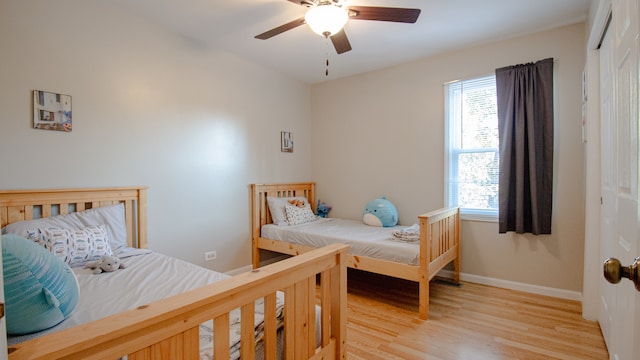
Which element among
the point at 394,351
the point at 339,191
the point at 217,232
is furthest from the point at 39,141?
the point at 339,191

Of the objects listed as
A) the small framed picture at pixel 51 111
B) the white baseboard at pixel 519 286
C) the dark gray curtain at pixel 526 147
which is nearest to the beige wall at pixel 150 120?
the small framed picture at pixel 51 111

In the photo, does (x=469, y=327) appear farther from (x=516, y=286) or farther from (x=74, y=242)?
(x=74, y=242)

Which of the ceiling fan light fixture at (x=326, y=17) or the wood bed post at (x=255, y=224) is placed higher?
the ceiling fan light fixture at (x=326, y=17)

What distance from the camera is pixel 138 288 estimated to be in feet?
5.44

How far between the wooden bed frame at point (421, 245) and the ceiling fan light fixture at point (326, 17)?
4.90 feet

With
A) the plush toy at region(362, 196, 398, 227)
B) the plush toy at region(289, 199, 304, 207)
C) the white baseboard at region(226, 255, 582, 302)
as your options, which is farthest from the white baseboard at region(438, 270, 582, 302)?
the plush toy at region(289, 199, 304, 207)

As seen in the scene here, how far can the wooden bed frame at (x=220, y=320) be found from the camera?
0.67 m

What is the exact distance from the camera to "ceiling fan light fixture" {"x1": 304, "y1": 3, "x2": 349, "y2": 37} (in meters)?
1.88

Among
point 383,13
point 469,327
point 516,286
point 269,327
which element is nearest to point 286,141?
point 383,13

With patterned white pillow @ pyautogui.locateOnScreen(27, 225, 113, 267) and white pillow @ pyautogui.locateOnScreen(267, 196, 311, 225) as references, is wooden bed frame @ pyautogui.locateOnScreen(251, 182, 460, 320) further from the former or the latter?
patterned white pillow @ pyautogui.locateOnScreen(27, 225, 113, 267)

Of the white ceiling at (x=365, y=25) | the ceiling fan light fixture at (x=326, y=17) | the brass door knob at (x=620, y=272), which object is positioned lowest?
the brass door knob at (x=620, y=272)

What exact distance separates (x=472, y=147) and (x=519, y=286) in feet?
4.64

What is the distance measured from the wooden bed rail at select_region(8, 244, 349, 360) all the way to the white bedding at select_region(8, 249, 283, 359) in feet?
0.47

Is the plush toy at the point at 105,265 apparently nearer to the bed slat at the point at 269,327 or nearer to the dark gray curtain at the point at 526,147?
the bed slat at the point at 269,327
